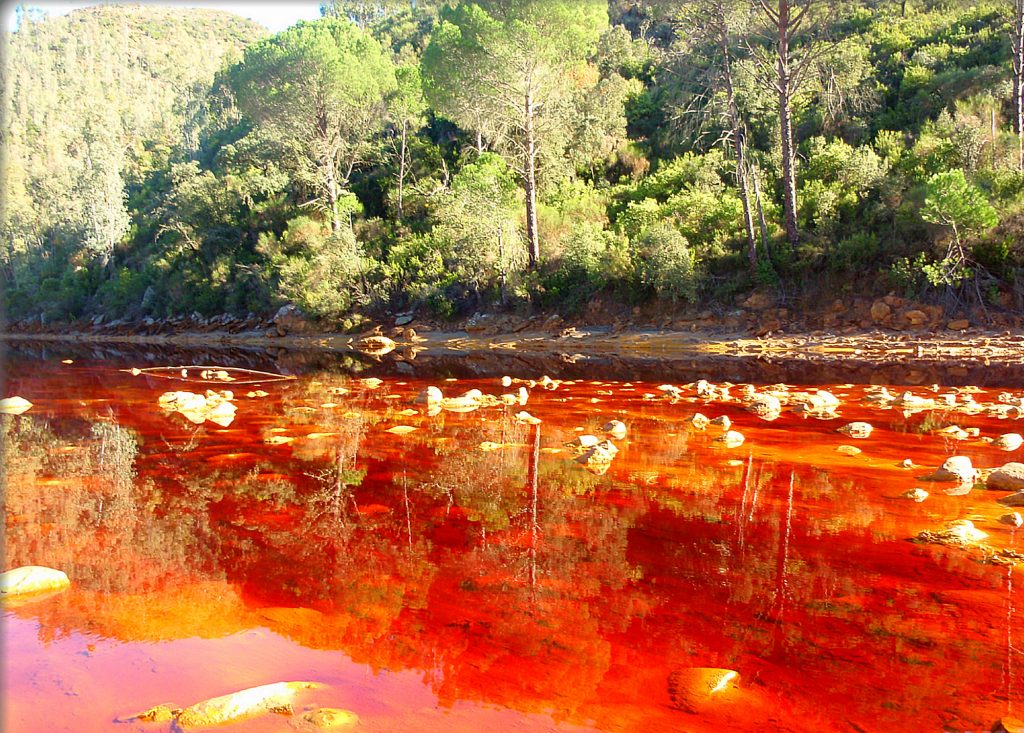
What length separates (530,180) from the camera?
23.8m

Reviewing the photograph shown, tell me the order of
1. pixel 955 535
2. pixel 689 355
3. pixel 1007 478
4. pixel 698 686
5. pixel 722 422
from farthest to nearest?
pixel 689 355
pixel 722 422
pixel 1007 478
pixel 955 535
pixel 698 686

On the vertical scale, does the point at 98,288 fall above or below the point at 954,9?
below

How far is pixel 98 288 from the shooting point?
45438 millimetres

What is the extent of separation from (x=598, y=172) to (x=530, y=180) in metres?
8.44

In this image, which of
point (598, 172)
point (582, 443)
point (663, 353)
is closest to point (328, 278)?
point (598, 172)

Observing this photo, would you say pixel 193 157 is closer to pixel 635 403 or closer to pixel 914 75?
pixel 914 75

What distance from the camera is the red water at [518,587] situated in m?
3.22

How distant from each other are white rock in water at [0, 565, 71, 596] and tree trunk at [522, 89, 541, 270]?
20.9m

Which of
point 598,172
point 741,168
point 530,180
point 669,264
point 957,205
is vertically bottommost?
point 669,264

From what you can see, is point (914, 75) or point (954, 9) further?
point (954, 9)

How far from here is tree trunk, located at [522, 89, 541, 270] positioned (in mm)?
23609

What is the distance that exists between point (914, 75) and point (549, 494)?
2748 centimetres

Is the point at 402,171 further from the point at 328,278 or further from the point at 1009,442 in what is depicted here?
the point at 1009,442

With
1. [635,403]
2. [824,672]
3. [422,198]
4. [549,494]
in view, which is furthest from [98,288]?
[824,672]
